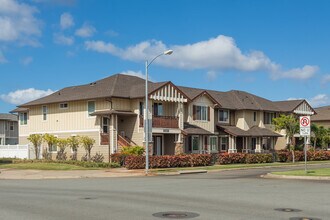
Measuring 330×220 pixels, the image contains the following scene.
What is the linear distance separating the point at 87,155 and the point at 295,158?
2146 centimetres

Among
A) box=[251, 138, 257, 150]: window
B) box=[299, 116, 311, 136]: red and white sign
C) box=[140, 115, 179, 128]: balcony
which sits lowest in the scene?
box=[251, 138, 257, 150]: window

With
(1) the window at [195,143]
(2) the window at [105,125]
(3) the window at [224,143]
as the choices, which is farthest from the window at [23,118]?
(3) the window at [224,143]

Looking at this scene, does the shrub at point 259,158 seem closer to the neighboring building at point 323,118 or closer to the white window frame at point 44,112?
the white window frame at point 44,112

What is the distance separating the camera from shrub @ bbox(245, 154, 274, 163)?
45312mm

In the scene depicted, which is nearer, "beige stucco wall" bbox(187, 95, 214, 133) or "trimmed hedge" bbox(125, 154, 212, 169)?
"trimmed hedge" bbox(125, 154, 212, 169)

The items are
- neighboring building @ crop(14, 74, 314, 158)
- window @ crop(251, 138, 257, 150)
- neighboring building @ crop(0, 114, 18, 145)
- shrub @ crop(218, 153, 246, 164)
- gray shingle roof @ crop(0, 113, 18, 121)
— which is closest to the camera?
neighboring building @ crop(14, 74, 314, 158)

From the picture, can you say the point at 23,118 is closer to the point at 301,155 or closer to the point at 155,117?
the point at 155,117

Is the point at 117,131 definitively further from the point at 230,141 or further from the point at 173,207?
the point at 173,207

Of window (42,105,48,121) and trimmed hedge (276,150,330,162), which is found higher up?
window (42,105,48,121)

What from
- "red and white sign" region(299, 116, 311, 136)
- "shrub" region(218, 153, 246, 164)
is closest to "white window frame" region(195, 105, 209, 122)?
"shrub" region(218, 153, 246, 164)

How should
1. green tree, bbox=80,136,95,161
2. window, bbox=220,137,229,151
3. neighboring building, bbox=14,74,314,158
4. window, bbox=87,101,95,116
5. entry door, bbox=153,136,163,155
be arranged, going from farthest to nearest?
window, bbox=220,137,229,151, entry door, bbox=153,136,163,155, window, bbox=87,101,95,116, neighboring building, bbox=14,74,314,158, green tree, bbox=80,136,95,161

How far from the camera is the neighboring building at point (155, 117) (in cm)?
4250

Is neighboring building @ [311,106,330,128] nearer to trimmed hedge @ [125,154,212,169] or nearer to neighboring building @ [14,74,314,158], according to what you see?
neighboring building @ [14,74,314,158]

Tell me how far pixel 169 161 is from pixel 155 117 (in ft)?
20.0
